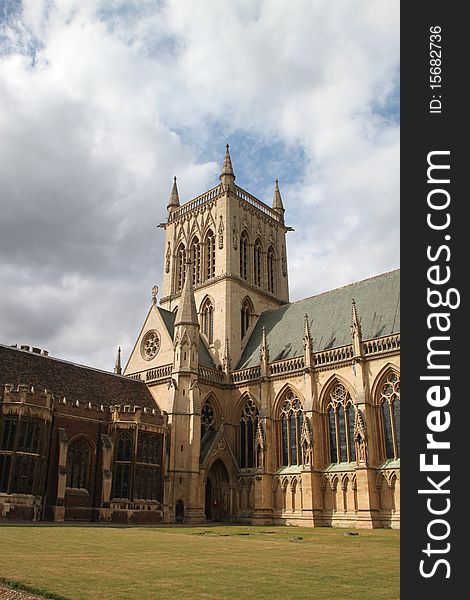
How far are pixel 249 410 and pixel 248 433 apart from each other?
6.25 ft

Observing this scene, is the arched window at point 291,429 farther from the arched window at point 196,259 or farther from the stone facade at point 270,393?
the arched window at point 196,259

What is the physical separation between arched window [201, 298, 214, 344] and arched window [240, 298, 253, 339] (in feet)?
9.58

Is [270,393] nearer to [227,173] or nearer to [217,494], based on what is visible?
[217,494]

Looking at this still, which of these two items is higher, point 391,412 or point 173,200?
point 173,200

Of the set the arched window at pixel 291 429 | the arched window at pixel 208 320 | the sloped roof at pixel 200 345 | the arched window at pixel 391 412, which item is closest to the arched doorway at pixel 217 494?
the arched window at pixel 291 429

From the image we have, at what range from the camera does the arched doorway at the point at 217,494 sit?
47156 millimetres

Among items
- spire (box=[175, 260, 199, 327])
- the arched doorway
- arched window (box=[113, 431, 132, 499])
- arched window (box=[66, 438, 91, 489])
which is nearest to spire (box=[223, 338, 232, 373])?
spire (box=[175, 260, 199, 327])

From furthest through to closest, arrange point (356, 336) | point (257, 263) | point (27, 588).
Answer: point (257, 263), point (356, 336), point (27, 588)

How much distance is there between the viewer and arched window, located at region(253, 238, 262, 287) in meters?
60.2

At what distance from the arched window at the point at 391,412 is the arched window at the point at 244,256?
71.0 feet

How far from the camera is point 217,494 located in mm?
47594

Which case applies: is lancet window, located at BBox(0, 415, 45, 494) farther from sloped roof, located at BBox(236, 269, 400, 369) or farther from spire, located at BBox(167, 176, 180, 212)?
spire, located at BBox(167, 176, 180, 212)

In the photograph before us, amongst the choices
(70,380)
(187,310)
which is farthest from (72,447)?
(187,310)

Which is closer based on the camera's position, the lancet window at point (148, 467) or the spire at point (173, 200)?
the lancet window at point (148, 467)
